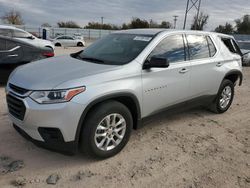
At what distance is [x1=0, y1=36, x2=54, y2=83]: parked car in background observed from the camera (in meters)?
7.13

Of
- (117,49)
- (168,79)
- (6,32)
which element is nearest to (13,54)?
(117,49)

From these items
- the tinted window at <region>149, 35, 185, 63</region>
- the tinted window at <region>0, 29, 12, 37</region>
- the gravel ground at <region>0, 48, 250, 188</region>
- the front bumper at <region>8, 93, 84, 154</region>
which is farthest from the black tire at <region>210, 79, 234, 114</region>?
the tinted window at <region>0, 29, 12, 37</region>

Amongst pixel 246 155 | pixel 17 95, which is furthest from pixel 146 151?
pixel 17 95

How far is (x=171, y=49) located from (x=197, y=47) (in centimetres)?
77

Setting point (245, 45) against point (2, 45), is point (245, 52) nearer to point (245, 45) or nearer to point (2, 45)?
point (245, 45)

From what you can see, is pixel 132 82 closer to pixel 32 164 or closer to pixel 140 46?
pixel 140 46

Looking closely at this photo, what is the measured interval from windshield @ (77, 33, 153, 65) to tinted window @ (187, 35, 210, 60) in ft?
2.91

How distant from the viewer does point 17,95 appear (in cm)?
341

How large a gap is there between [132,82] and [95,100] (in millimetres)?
659

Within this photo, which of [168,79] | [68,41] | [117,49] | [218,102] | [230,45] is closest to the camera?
[168,79]

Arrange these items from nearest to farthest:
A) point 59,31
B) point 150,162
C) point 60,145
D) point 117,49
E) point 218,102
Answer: point 60,145 < point 150,162 < point 117,49 < point 218,102 < point 59,31

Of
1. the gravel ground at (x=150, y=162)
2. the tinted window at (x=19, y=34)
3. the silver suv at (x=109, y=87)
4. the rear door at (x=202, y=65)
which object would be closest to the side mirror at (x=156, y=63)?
the silver suv at (x=109, y=87)

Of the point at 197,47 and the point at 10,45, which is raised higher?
the point at 197,47

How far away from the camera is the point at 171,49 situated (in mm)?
4453
